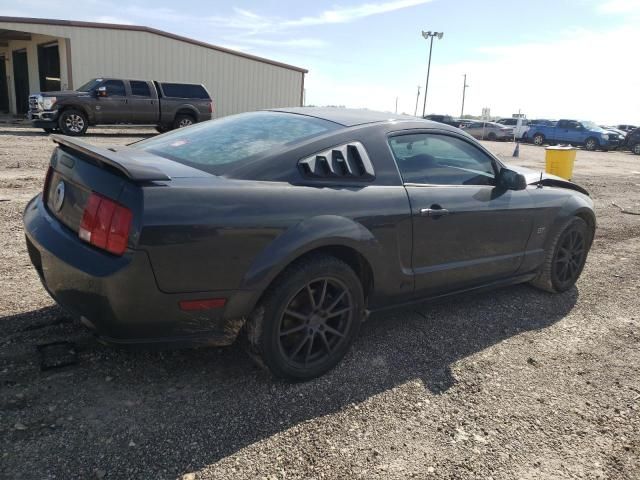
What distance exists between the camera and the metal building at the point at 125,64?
2138cm

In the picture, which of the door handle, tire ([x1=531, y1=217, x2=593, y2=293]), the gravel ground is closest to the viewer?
the gravel ground

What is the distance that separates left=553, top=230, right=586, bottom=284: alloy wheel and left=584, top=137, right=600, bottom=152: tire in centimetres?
2857

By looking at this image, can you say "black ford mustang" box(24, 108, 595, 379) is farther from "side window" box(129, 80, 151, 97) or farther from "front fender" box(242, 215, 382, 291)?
"side window" box(129, 80, 151, 97)

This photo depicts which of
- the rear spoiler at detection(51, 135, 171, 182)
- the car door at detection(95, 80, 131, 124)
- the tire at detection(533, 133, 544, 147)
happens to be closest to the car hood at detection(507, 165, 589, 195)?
the rear spoiler at detection(51, 135, 171, 182)

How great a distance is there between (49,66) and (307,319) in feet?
85.1

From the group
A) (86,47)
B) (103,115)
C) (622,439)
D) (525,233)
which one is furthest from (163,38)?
(622,439)

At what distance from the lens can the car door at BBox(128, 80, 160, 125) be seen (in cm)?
1703

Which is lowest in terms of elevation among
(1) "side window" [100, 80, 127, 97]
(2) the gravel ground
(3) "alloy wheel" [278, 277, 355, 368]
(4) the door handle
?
(2) the gravel ground

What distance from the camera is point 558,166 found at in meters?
12.5

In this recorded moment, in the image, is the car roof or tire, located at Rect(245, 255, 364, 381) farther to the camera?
the car roof

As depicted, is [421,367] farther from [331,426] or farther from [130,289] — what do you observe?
[130,289]

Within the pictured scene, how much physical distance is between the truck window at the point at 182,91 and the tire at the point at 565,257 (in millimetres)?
15920

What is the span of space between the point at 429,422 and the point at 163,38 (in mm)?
24120

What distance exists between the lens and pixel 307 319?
288 cm
